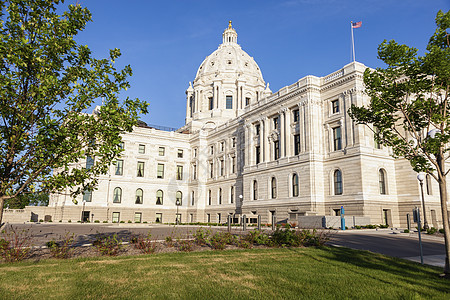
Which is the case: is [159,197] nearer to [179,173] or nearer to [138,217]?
[138,217]

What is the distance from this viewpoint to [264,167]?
48.3m

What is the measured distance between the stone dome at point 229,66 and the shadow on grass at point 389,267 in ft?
250

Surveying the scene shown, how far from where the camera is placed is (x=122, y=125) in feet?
36.9

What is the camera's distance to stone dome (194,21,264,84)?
89.1m

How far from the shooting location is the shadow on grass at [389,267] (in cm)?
929

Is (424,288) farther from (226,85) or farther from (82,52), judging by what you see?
(226,85)

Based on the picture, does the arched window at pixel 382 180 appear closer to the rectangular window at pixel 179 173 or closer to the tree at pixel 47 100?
the tree at pixel 47 100

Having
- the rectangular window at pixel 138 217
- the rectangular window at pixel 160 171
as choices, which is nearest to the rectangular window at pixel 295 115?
the rectangular window at pixel 160 171

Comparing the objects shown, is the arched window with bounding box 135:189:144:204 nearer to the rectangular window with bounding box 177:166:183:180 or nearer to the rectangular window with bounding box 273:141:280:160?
the rectangular window with bounding box 177:166:183:180

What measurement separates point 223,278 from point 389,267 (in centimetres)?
596

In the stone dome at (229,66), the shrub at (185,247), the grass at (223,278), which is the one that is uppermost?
the stone dome at (229,66)

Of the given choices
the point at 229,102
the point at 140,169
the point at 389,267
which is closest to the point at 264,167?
the point at 140,169

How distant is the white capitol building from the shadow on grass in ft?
78.0

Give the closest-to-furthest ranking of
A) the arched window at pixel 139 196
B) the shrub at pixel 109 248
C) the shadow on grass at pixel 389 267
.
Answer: the shadow on grass at pixel 389 267, the shrub at pixel 109 248, the arched window at pixel 139 196
